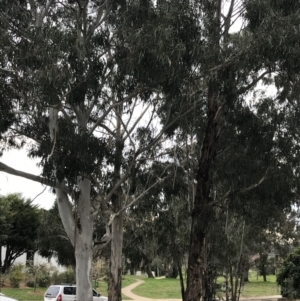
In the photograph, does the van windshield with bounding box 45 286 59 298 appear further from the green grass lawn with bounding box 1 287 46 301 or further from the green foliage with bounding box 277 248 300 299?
the green foliage with bounding box 277 248 300 299

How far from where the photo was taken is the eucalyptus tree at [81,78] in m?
10.9

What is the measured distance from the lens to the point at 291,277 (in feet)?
93.2

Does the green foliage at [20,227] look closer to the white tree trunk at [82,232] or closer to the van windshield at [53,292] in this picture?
the van windshield at [53,292]

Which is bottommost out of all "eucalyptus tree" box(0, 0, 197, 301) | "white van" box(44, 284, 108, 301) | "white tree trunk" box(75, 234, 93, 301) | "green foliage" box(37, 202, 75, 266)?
"white van" box(44, 284, 108, 301)

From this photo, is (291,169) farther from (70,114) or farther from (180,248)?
(180,248)

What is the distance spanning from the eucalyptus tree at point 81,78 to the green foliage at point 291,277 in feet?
54.3

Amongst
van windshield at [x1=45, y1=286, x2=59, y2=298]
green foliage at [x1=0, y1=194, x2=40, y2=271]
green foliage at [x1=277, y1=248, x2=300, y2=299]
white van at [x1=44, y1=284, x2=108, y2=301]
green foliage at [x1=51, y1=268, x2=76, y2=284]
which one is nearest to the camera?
white van at [x1=44, y1=284, x2=108, y2=301]

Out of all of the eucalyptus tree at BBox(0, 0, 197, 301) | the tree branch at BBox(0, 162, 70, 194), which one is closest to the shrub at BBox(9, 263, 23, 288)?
the eucalyptus tree at BBox(0, 0, 197, 301)

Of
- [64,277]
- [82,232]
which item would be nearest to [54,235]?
[82,232]

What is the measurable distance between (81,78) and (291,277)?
21.3 m

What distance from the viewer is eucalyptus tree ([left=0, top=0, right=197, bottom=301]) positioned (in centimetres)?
1090

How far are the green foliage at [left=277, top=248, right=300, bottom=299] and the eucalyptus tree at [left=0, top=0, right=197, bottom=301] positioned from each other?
1655cm

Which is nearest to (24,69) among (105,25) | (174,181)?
(105,25)

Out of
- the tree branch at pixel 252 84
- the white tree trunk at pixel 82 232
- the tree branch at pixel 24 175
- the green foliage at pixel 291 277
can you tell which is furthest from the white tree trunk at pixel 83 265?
the green foliage at pixel 291 277
